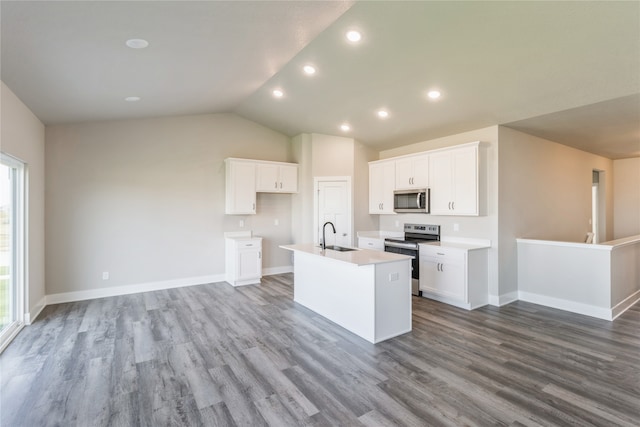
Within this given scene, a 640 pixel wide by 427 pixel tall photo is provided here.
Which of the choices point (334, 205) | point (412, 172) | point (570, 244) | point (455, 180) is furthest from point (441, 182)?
point (334, 205)

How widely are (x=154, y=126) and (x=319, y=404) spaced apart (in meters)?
5.31

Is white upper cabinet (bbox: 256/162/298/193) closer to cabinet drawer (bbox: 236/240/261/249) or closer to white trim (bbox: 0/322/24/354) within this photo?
cabinet drawer (bbox: 236/240/261/249)

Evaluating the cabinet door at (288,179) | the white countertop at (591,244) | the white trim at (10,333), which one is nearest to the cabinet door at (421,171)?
the white countertop at (591,244)

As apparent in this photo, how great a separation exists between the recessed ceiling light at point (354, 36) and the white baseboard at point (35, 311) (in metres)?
5.08

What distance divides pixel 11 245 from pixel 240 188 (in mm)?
3241

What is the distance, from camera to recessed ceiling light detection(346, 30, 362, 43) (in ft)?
10.7

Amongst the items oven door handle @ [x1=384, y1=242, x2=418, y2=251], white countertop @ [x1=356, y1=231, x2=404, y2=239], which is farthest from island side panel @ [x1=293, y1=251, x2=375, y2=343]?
white countertop @ [x1=356, y1=231, x2=404, y2=239]

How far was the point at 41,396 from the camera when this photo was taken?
8.04ft

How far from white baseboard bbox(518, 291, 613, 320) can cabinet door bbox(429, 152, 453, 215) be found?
1747 mm

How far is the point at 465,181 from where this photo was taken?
477cm

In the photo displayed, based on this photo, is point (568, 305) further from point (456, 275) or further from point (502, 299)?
point (456, 275)

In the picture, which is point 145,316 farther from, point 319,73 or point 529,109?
point 529,109

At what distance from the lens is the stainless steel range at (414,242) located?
16.7 feet

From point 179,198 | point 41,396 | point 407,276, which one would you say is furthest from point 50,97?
point 407,276
